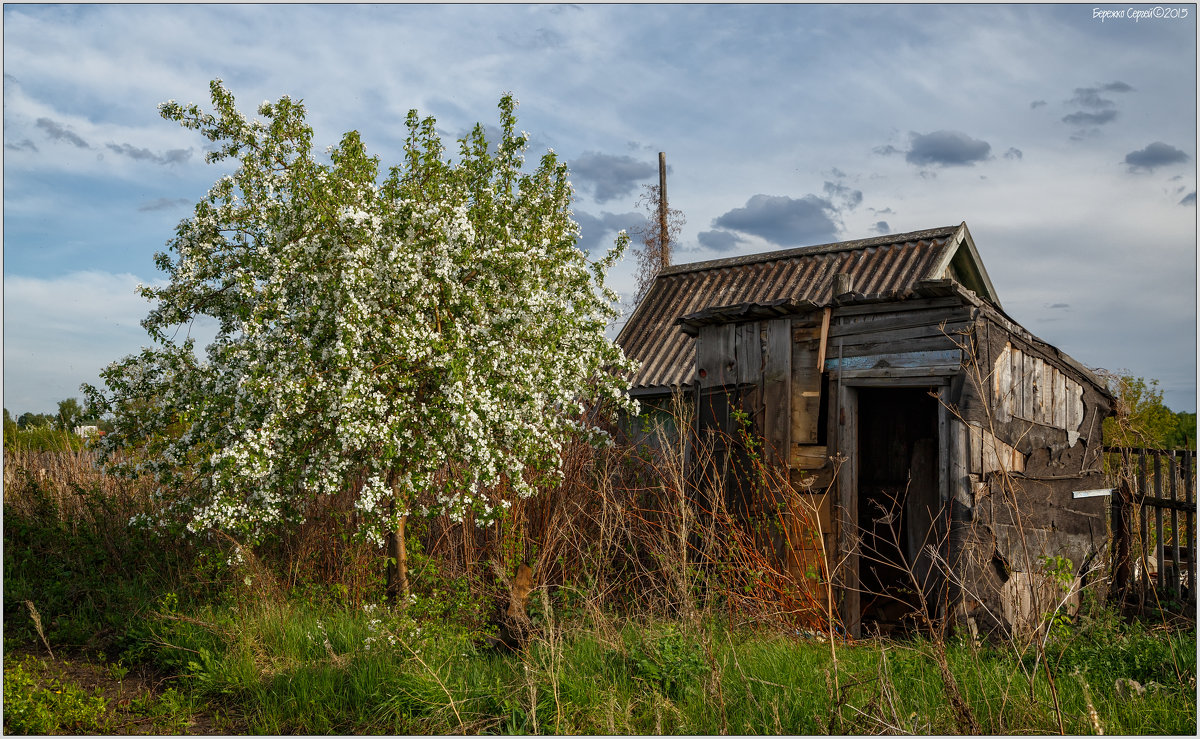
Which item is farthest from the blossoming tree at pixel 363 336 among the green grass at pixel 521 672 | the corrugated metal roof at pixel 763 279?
the corrugated metal roof at pixel 763 279

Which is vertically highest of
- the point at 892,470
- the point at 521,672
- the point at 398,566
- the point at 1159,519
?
the point at 892,470

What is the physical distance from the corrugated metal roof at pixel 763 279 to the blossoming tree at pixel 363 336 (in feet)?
16.0

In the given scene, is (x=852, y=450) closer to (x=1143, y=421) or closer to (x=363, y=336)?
(x=363, y=336)

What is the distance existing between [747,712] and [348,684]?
9.32 feet

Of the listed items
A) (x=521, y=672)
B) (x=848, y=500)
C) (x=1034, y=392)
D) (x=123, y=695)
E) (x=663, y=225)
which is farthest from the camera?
(x=663, y=225)

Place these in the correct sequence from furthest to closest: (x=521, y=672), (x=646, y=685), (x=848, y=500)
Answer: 1. (x=848, y=500)
2. (x=521, y=672)
3. (x=646, y=685)

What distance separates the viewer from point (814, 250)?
14070 mm

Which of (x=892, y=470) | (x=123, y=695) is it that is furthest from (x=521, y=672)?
(x=892, y=470)

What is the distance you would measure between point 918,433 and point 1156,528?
321cm

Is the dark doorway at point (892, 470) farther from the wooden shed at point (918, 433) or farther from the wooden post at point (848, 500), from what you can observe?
the wooden post at point (848, 500)

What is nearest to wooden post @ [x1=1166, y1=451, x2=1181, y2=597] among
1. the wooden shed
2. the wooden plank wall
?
the wooden shed

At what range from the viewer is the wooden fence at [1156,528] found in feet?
32.3

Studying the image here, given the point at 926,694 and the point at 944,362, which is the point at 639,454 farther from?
the point at 926,694

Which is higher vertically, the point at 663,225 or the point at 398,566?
the point at 663,225
